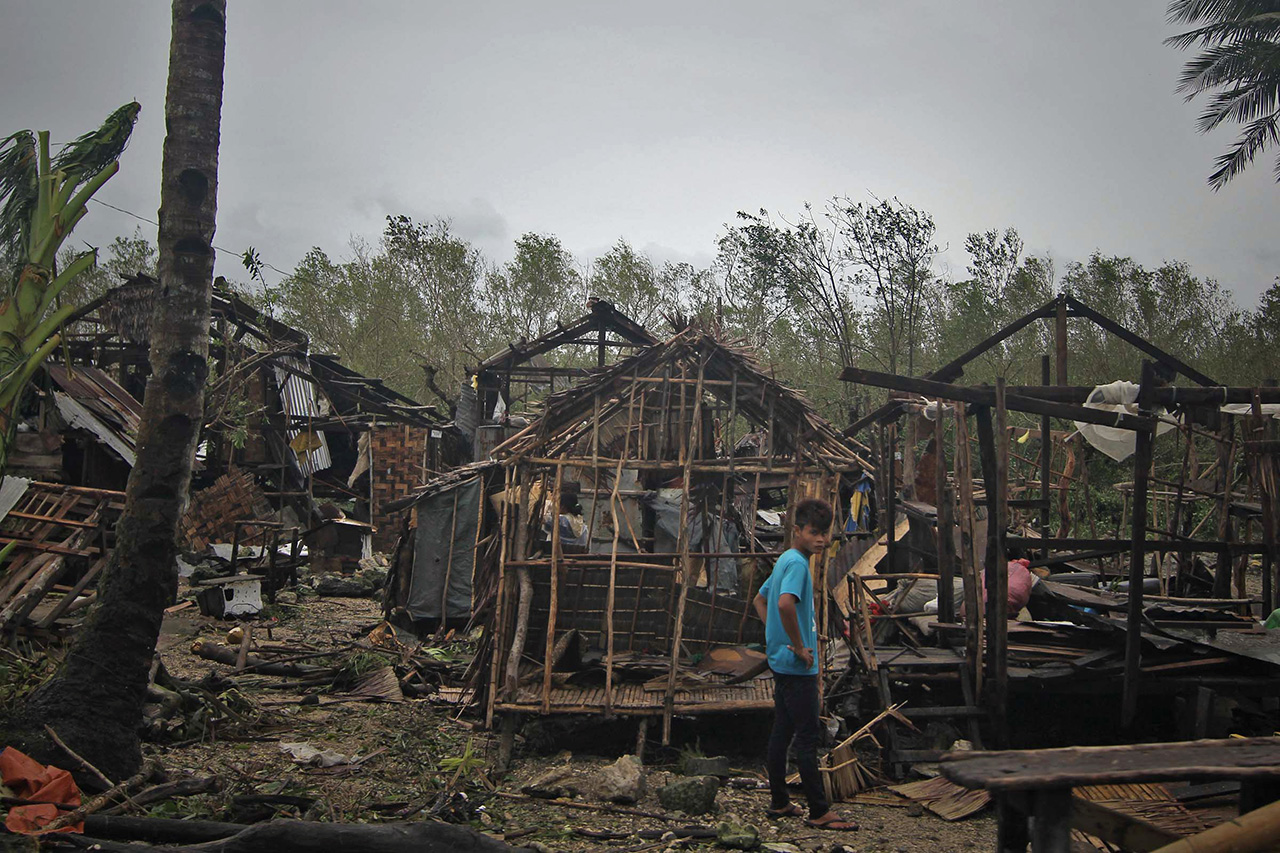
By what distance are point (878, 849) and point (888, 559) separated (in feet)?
28.7

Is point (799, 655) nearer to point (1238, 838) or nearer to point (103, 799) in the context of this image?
point (1238, 838)

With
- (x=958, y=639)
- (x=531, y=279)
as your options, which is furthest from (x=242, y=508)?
(x=531, y=279)

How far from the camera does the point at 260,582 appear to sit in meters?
14.2

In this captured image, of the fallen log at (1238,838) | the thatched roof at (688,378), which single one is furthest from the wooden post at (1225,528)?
the fallen log at (1238,838)

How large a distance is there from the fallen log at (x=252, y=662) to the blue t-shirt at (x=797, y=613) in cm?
606

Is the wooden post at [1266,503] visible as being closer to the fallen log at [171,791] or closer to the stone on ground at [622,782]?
the stone on ground at [622,782]

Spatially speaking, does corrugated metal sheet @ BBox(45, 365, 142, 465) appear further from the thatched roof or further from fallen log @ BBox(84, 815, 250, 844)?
fallen log @ BBox(84, 815, 250, 844)

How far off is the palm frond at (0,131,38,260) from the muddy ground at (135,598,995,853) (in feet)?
12.9

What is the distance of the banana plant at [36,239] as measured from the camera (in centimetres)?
577

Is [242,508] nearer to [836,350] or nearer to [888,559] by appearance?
[888,559]

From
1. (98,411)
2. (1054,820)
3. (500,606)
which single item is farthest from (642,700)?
(98,411)

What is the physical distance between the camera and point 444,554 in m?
13.8

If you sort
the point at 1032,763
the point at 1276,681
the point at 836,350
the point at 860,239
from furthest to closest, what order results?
1. the point at 836,350
2. the point at 860,239
3. the point at 1276,681
4. the point at 1032,763

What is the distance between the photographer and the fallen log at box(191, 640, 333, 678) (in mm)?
10156
